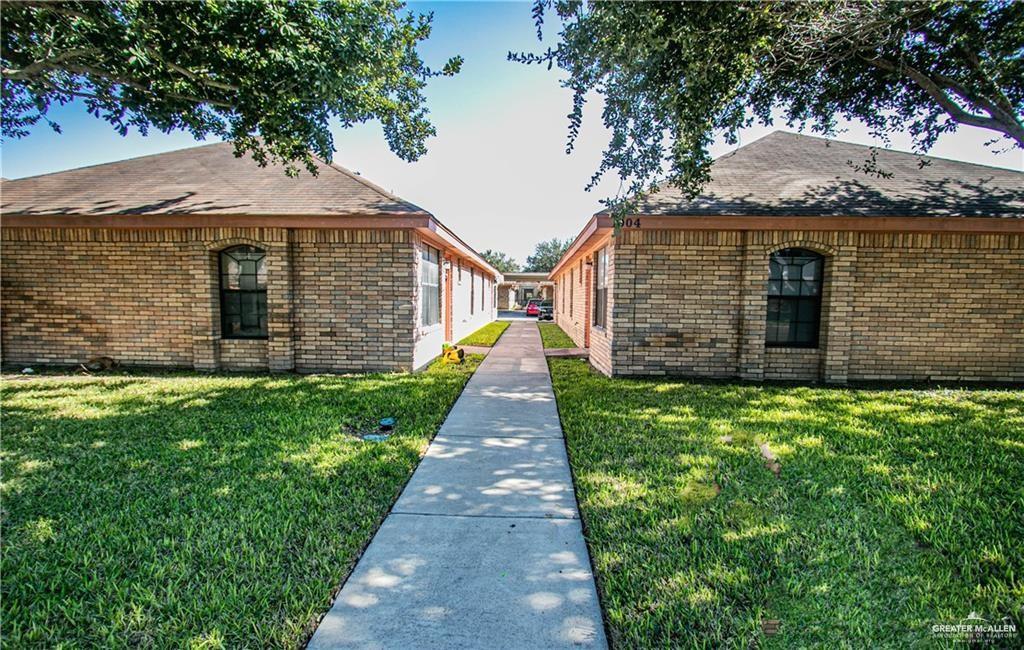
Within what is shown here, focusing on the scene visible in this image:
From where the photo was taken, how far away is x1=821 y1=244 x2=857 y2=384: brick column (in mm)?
7965

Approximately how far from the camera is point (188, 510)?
11.0ft

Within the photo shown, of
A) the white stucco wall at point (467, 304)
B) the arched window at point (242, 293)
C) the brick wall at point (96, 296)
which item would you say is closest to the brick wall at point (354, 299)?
the arched window at point (242, 293)

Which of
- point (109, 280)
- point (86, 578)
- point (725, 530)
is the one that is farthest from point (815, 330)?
point (109, 280)

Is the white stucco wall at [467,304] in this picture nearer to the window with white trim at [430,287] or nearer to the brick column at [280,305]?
the window with white trim at [430,287]

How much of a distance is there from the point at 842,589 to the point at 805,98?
7.50 metres

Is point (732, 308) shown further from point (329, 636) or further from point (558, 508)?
point (329, 636)

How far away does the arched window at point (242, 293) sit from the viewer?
866cm

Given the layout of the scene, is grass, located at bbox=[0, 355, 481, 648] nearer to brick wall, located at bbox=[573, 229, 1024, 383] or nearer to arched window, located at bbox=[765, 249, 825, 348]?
brick wall, located at bbox=[573, 229, 1024, 383]

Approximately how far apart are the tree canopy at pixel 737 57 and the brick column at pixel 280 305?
18.1 feet

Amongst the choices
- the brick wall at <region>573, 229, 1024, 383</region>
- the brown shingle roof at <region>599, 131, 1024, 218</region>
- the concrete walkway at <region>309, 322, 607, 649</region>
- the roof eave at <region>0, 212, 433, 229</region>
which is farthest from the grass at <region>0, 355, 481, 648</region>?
the brown shingle roof at <region>599, 131, 1024, 218</region>

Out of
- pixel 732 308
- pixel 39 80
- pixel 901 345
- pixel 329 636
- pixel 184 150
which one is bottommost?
pixel 329 636

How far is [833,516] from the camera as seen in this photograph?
3.35m

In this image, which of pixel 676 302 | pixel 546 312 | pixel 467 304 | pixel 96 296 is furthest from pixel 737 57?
pixel 546 312

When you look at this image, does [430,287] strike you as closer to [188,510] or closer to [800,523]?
[188,510]
